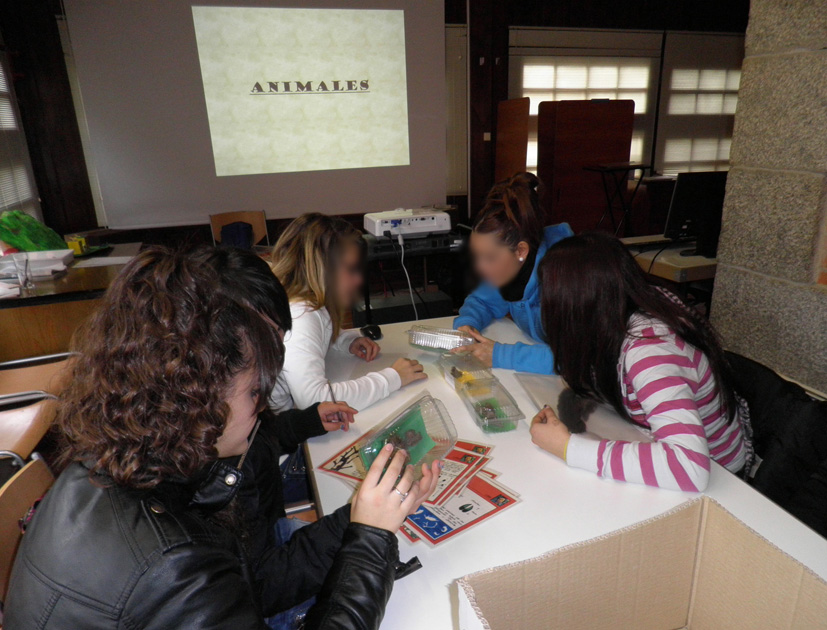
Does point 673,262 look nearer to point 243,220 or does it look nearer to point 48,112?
point 243,220

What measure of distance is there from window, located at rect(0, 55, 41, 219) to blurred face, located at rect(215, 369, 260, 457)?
11.3 ft

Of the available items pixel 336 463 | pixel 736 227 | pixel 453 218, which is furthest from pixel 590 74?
pixel 336 463

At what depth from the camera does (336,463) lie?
1.08 metres

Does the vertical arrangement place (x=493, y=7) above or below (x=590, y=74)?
above

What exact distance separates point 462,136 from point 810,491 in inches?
182

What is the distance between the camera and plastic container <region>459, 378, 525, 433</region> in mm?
1156

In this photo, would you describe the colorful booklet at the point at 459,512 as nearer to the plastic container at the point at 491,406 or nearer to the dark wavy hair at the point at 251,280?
the plastic container at the point at 491,406

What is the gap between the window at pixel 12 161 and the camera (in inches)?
133

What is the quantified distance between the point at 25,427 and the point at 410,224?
191 centimetres

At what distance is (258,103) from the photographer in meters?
4.23

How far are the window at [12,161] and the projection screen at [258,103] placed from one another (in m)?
0.46

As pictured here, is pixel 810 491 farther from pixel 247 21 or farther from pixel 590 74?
pixel 590 74

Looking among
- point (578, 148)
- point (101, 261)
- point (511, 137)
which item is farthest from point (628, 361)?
point (511, 137)

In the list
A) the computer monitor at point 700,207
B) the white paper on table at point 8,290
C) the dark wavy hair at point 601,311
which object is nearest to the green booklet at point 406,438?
the dark wavy hair at point 601,311
